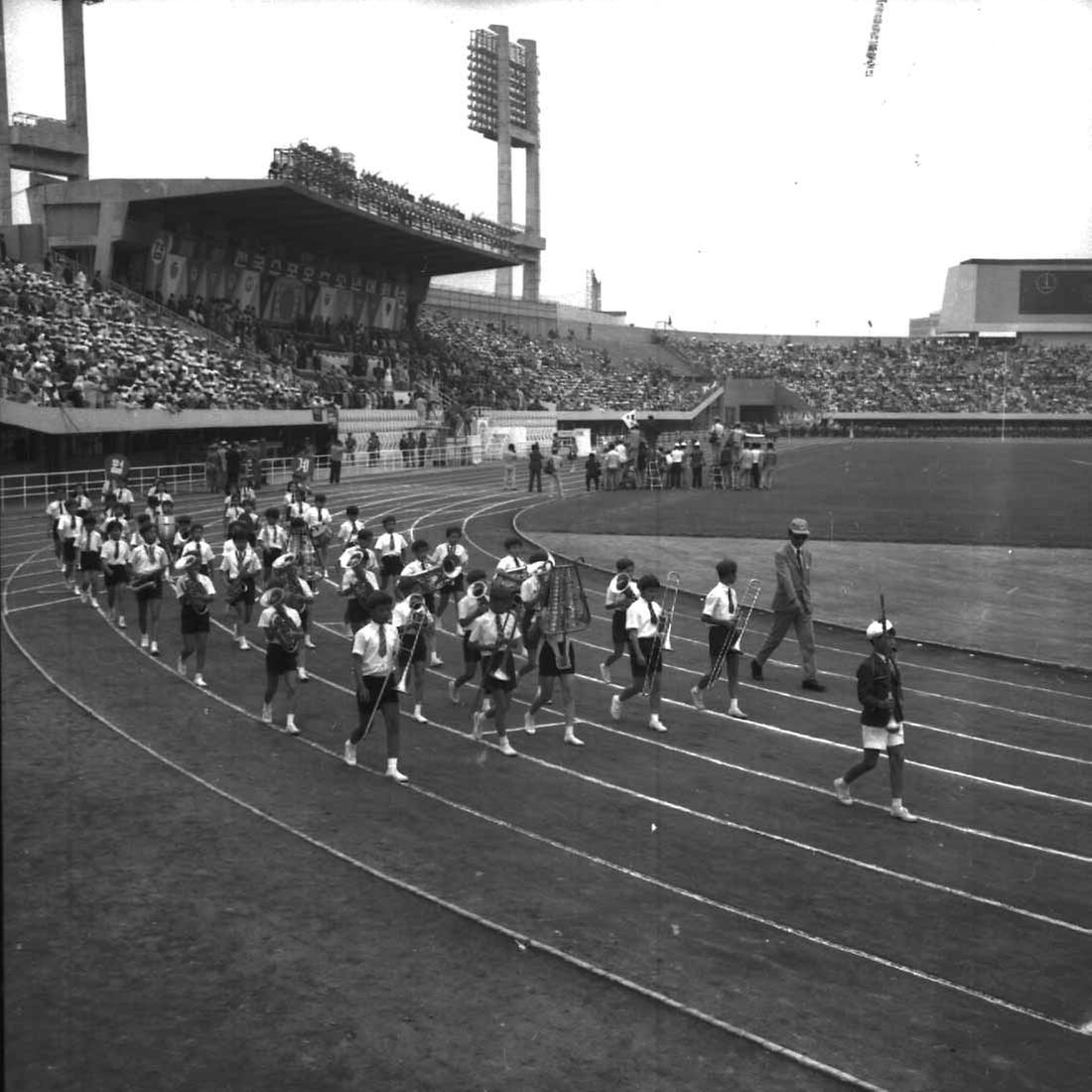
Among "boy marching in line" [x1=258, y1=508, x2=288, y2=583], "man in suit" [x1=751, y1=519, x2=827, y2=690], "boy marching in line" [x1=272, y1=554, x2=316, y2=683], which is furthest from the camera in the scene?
"boy marching in line" [x1=258, y1=508, x2=288, y2=583]

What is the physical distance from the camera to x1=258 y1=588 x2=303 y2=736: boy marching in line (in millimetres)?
12156

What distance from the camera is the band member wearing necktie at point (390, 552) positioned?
15.2 meters

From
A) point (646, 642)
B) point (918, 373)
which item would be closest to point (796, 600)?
point (646, 642)

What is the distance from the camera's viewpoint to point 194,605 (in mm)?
13758

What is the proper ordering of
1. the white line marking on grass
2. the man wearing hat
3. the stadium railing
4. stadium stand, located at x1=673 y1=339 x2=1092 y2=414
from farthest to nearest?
stadium stand, located at x1=673 y1=339 x2=1092 y2=414 < the stadium railing < the man wearing hat < the white line marking on grass

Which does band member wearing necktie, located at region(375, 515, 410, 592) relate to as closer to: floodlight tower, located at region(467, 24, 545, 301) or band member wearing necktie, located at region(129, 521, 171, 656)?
band member wearing necktie, located at region(129, 521, 171, 656)

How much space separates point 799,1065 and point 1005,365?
4090 inches

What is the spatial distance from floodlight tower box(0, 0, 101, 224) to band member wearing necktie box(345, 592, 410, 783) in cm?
4019

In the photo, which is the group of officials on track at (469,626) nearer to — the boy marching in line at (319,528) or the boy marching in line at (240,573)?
the boy marching in line at (240,573)

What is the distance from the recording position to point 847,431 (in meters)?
92.8

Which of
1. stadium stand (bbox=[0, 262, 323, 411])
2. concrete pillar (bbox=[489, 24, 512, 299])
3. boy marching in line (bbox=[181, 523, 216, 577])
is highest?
concrete pillar (bbox=[489, 24, 512, 299])

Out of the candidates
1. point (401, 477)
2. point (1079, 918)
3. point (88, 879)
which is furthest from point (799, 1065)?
point (401, 477)

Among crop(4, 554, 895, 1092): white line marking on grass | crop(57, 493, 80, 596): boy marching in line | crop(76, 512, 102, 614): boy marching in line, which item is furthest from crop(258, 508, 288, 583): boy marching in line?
crop(4, 554, 895, 1092): white line marking on grass

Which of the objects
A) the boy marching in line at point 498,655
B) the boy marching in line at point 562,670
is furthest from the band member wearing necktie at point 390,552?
the boy marching in line at point 498,655
